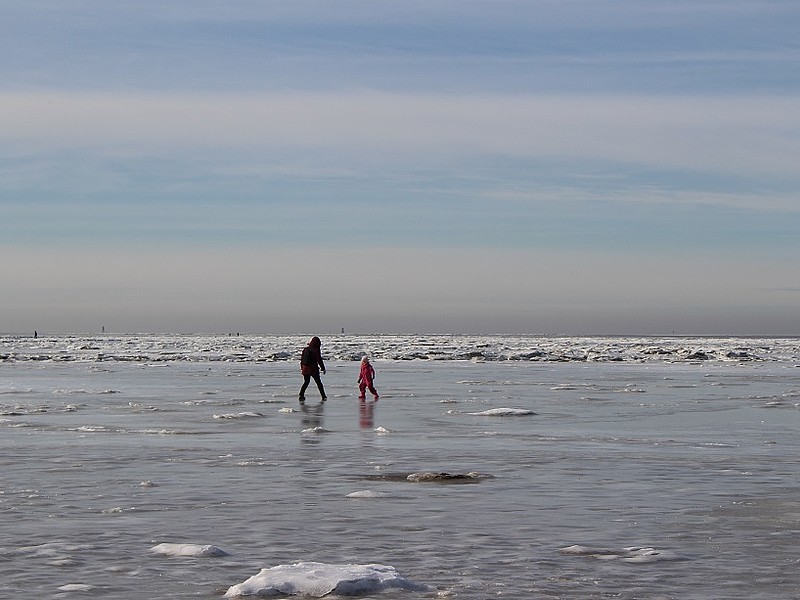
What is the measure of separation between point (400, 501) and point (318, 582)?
4161 mm

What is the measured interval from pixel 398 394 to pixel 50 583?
24946mm

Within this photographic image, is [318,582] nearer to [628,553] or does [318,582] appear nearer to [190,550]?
[190,550]

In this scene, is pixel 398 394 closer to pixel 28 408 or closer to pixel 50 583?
pixel 28 408

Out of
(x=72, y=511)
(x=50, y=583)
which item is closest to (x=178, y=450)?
(x=72, y=511)

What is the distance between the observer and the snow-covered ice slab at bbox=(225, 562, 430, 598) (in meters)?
7.63

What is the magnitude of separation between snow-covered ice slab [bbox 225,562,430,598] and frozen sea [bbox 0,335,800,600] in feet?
0.05

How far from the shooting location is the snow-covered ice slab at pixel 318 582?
763cm

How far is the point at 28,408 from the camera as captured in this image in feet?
87.2

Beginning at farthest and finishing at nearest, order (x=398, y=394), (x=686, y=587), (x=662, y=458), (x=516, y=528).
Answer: (x=398, y=394) → (x=662, y=458) → (x=516, y=528) → (x=686, y=587)

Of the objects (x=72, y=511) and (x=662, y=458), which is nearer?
(x=72, y=511)

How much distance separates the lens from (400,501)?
11859 mm

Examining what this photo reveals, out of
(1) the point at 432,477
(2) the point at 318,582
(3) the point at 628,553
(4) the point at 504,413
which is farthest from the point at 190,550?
(4) the point at 504,413

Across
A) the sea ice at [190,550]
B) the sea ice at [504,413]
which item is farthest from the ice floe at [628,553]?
the sea ice at [504,413]

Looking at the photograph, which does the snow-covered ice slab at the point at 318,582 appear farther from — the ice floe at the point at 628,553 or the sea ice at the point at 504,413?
the sea ice at the point at 504,413
